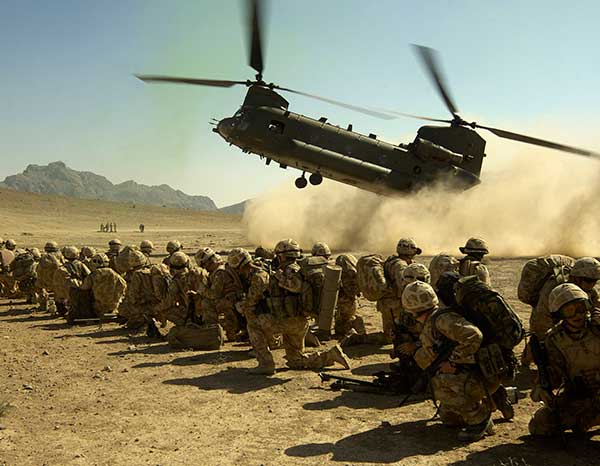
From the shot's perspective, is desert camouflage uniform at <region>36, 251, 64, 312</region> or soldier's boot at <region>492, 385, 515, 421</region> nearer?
soldier's boot at <region>492, 385, 515, 421</region>

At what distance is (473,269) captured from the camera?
7.03 meters

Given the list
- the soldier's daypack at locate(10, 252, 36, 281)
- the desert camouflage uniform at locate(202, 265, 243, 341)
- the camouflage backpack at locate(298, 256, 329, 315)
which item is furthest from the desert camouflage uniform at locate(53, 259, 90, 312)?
the camouflage backpack at locate(298, 256, 329, 315)

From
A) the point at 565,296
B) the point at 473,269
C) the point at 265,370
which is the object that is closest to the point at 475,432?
the point at 565,296

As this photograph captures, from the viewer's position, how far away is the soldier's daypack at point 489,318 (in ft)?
15.7

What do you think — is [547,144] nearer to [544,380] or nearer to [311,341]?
[311,341]

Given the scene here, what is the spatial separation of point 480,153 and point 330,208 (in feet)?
25.6

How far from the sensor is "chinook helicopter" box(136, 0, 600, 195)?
18688mm

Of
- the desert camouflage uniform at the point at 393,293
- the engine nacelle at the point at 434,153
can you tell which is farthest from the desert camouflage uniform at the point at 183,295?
the engine nacelle at the point at 434,153

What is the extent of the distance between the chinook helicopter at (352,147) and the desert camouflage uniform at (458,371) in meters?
13.6

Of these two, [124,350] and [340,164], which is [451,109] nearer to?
[340,164]

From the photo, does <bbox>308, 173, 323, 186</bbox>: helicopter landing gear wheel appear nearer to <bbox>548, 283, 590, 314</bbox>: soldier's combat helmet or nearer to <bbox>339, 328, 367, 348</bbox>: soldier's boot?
<bbox>339, 328, 367, 348</bbox>: soldier's boot

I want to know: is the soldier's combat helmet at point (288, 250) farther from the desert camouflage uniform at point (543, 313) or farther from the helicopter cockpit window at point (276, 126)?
the helicopter cockpit window at point (276, 126)

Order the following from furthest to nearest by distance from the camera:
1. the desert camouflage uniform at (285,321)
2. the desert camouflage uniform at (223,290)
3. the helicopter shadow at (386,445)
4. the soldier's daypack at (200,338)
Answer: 1. the soldier's daypack at (200,338)
2. the desert camouflage uniform at (223,290)
3. the desert camouflage uniform at (285,321)
4. the helicopter shadow at (386,445)

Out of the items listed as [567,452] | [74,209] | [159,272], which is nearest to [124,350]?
[159,272]
